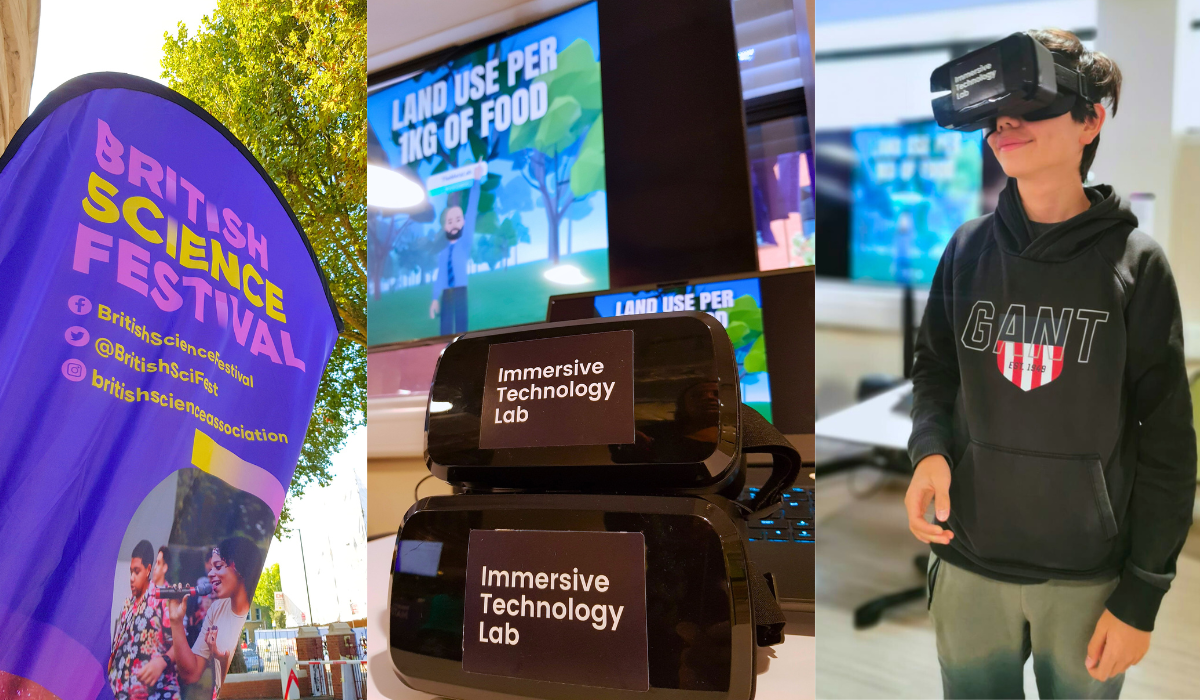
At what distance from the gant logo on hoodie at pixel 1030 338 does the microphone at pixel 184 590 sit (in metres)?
0.95

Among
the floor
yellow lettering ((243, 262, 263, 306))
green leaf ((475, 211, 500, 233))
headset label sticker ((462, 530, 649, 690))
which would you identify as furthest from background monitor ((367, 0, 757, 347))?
headset label sticker ((462, 530, 649, 690))

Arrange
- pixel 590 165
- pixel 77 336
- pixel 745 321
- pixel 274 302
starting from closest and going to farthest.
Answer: pixel 77 336, pixel 274 302, pixel 745 321, pixel 590 165

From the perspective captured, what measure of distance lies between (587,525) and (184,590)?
556 millimetres

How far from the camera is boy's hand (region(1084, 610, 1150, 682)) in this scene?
73 centimetres

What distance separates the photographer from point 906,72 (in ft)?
2.88

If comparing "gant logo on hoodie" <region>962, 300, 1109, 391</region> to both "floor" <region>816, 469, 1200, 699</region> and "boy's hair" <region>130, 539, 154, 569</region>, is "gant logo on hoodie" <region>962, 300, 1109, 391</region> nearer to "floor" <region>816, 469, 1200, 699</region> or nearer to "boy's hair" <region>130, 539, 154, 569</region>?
"floor" <region>816, 469, 1200, 699</region>

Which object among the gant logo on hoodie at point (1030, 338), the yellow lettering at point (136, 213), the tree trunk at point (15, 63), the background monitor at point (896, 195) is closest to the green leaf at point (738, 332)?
the background monitor at point (896, 195)

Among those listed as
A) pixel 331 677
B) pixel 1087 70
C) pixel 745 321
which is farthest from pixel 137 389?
pixel 1087 70

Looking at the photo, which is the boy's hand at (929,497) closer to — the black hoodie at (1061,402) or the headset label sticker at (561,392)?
the black hoodie at (1061,402)

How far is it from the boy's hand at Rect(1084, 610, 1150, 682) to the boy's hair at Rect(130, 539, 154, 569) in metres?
1.03

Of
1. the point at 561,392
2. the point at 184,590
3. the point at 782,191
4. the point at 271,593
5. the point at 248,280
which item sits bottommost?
the point at 271,593

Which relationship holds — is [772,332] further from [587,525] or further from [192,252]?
[192,252]

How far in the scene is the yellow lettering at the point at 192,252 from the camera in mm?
751

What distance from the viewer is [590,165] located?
1209 millimetres
